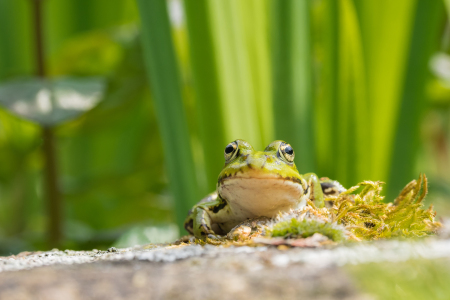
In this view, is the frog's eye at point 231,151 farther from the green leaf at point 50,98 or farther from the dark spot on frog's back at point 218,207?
the green leaf at point 50,98

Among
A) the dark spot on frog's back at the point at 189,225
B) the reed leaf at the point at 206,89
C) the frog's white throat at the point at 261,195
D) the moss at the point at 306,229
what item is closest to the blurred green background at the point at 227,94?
the reed leaf at the point at 206,89

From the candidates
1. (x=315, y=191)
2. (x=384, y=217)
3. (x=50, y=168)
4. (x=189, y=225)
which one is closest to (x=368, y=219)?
(x=384, y=217)

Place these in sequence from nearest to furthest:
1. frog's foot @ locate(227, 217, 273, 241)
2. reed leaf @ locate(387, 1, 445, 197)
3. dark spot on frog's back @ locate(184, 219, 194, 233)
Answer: frog's foot @ locate(227, 217, 273, 241), dark spot on frog's back @ locate(184, 219, 194, 233), reed leaf @ locate(387, 1, 445, 197)

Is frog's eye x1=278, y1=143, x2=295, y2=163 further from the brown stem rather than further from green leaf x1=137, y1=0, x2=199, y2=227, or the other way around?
the brown stem

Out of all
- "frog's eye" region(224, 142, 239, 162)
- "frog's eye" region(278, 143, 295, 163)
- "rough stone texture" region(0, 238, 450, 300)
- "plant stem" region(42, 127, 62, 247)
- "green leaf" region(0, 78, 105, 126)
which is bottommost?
"plant stem" region(42, 127, 62, 247)

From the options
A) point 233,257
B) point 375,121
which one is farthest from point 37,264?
point 375,121

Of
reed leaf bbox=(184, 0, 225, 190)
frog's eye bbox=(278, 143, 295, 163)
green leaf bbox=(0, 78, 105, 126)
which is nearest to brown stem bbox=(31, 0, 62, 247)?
green leaf bbox=(0, 78, 105, 126)

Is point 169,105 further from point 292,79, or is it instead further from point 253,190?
point 253,190
